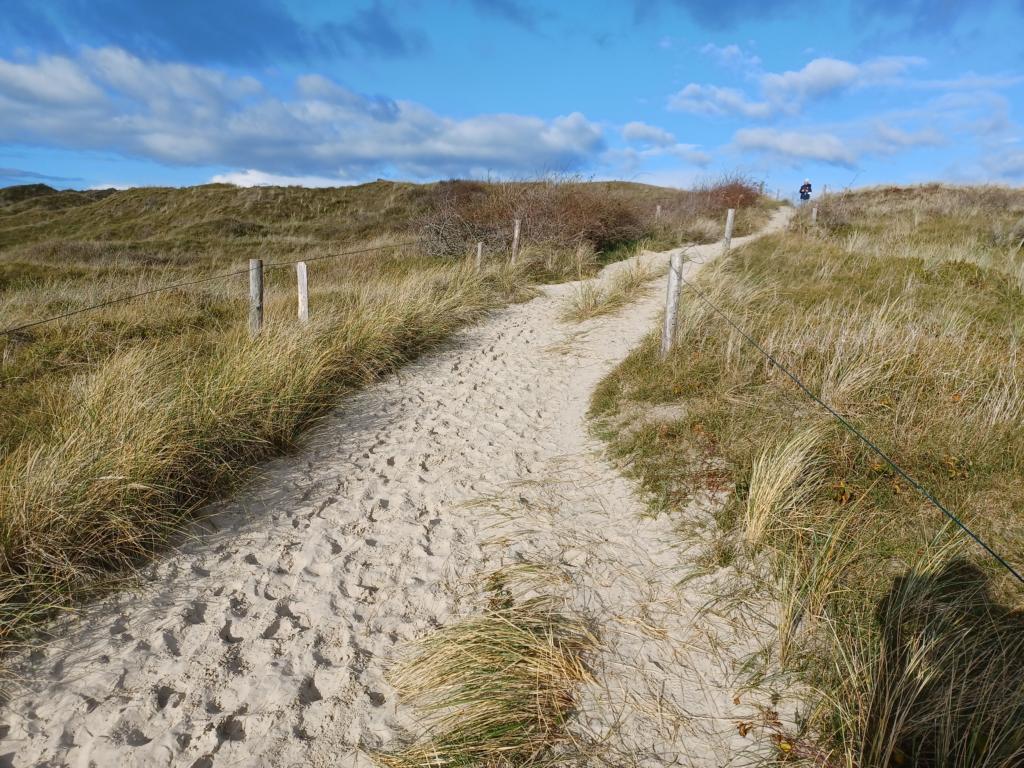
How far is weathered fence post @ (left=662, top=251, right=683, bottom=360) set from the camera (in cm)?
630

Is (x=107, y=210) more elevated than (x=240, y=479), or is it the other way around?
(x=107, y=210)

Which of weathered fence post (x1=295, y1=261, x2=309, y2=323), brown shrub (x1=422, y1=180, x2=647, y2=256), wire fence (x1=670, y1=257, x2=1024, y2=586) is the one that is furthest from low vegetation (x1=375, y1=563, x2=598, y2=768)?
brown shrub (x1=422, y1=180, x2=647, y2=256)

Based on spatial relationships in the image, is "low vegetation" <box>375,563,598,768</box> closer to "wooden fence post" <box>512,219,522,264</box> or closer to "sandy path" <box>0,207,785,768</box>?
"sandy path" <box>0,207,785,768</box>

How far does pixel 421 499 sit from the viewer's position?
432cm

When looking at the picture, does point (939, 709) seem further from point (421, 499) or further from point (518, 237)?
point (518, 237)

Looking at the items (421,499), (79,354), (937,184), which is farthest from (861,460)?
(937,184)

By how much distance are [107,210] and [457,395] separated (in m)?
35.7

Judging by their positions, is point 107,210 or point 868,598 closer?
point 868,598

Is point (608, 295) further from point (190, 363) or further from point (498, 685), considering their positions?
point (498, 685)

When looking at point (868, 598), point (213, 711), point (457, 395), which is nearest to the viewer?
point (213, 711)

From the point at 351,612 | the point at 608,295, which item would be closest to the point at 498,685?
the point at 351,612

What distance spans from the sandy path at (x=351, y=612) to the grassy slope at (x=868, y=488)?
Answer: 1.50ft

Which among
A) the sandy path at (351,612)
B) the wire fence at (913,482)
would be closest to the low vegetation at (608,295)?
the wire fence at (913,482)

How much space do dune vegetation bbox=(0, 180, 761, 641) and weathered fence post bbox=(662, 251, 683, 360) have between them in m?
3.18
